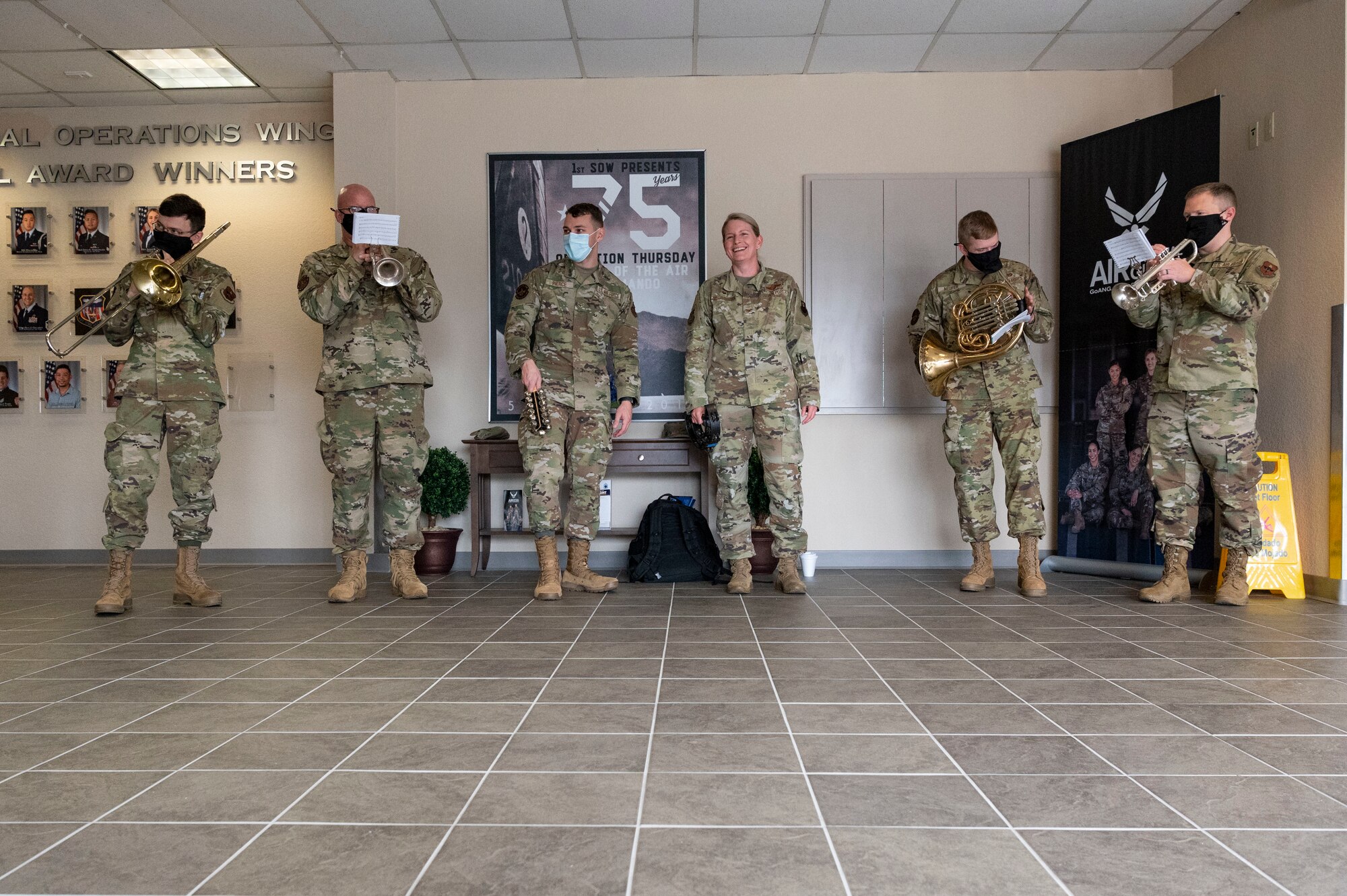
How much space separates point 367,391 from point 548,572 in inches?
50.3

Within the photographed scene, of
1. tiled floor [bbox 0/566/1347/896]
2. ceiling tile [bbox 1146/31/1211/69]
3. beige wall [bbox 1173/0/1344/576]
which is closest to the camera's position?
tiled floor [bbox 0/566/1347/896]

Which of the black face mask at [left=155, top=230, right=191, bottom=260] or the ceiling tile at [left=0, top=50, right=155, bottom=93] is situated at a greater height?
the ceiling tile at [left=0, top=50, right=155, bottom=93]

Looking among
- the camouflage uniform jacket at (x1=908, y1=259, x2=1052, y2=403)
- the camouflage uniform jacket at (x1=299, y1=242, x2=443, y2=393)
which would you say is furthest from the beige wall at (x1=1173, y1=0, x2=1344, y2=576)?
the camouflage uniform jacket at (x1=299, y1=242, x2=443, y2=393)

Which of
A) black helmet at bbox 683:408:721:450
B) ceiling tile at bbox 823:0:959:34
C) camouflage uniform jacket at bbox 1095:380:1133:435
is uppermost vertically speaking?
ceiling tile at bbox 823:0:959:34

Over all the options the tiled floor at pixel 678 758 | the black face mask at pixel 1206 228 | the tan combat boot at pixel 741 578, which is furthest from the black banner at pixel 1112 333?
the tan combat boot at pixel 741 578

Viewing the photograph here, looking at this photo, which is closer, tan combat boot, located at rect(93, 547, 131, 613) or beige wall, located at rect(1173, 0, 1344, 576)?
tan combat boot, located at rect(93, 547, 131, 613)

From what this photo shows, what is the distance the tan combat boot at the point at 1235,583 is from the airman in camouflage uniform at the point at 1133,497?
71 centimetres

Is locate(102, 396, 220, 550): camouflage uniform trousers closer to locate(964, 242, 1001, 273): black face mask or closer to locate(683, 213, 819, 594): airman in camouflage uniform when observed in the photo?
locate(683, 213, 819, 594): airman in camouflage uniform

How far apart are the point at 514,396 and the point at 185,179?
2.87 m

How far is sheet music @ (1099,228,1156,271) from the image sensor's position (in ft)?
12.6

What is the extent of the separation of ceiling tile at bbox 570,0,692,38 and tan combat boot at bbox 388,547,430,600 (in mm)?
3065

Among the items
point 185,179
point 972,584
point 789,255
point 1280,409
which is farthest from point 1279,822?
point 185,179

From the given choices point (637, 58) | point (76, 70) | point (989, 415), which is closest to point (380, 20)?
point (637, 58)

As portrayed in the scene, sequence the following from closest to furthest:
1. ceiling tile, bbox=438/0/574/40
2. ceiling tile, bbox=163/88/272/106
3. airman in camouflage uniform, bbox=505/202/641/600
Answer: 1. airman in camouflage uniform, bbox=505/202/641/600
2. ceiling tile, bbox=438/0/574/40
3. ceiling tile, bbox=163/88/272/106
